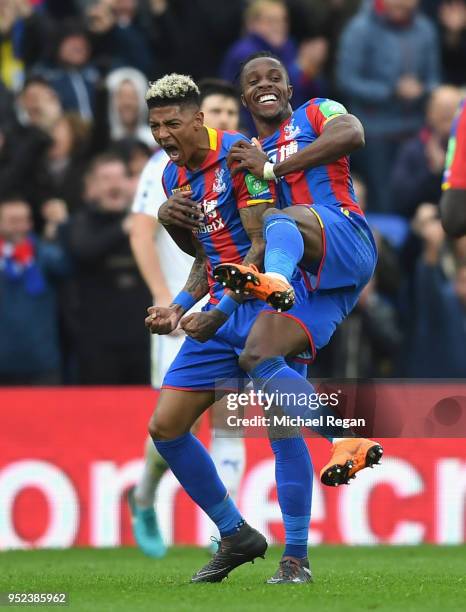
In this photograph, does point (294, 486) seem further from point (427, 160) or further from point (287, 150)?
point (427, 160)

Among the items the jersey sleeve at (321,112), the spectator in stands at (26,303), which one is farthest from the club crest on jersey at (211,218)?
the spectator in stands at (26,303)

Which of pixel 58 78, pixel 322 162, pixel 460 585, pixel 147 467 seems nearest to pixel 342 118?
pixel 322 162

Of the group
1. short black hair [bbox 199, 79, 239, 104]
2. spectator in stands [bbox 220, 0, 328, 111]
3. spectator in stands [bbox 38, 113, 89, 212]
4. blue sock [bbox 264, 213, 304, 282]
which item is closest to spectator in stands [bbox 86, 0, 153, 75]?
spectator in stands [bbox 220, 0, 328, 111]

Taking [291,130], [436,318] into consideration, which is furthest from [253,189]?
[436,318]

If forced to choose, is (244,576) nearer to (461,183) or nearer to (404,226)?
(461,183)

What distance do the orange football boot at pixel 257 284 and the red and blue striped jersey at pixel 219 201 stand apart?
0.77 meters

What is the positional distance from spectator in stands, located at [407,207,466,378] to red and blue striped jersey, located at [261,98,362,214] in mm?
5199

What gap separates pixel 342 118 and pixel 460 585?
2308 millimetres

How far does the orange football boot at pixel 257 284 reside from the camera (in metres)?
6.25

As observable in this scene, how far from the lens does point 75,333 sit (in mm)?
12172

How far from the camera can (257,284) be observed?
6254 mm

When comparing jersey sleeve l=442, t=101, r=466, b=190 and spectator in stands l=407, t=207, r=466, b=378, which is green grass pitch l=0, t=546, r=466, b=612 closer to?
jersey sleeve l=442, t=101, r=466, b=190

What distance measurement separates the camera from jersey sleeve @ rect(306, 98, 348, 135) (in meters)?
6.98

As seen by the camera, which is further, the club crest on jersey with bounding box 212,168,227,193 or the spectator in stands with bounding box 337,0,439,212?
the spectator in stands with bounding box 337,0,439,212
